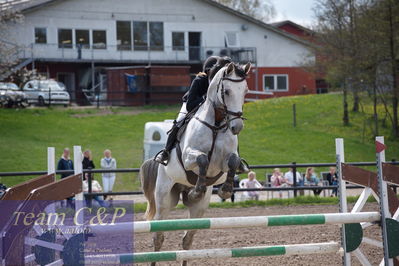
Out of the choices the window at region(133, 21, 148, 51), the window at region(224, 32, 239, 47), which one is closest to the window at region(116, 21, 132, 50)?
the window at region(133, 21, 148, 51)

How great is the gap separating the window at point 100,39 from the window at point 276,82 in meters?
10.8

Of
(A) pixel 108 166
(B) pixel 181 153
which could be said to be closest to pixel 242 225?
(B) pixel 181 153

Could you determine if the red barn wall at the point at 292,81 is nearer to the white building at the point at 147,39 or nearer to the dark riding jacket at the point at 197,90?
the white building at the point at 147,39

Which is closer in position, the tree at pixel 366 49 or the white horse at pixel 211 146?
the white horse at pixel 211 146

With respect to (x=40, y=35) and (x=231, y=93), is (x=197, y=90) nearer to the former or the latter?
(x=231, y=93)

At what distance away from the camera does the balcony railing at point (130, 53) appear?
35.7 m

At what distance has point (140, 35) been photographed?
37969 millimetres

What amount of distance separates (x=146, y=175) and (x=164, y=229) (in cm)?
324

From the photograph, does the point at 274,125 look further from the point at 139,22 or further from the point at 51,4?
the point at 51,4

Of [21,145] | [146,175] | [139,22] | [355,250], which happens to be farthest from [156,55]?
[355,250]

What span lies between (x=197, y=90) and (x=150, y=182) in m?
1.48

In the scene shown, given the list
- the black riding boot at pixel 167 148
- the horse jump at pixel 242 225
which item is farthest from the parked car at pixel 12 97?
the horse jump at pixel 242 225

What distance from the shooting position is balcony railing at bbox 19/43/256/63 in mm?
35688

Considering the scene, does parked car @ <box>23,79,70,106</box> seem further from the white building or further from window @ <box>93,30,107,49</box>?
window @ <box>93,30,107,49</box>
